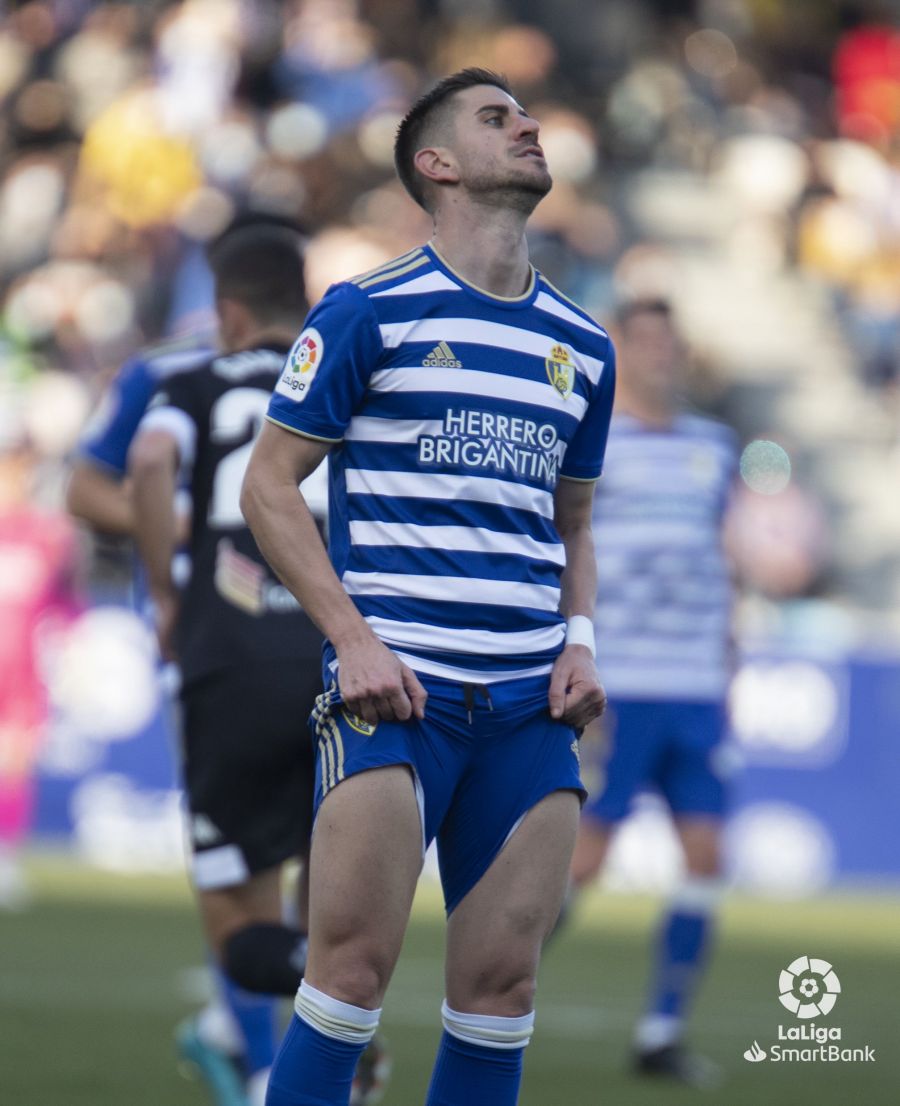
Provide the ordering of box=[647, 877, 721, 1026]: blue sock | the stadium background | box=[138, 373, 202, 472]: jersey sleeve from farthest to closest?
the stadium background, box=[647, 877, 721, 1026]: blue sock, box=[138, 373, 202, 472]: jersey sleeve

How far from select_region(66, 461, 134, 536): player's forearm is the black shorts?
2.80ft

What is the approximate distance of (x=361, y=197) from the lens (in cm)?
1895

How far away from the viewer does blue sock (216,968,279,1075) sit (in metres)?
5.92

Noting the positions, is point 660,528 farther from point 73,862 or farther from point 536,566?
point 73,862

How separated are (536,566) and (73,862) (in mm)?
10466

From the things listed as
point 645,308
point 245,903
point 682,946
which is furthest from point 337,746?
point 645,308

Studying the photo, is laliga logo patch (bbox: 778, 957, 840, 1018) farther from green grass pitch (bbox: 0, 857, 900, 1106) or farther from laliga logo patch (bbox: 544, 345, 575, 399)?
laliga logo patch (bbox: 544, 345, 575, 399)

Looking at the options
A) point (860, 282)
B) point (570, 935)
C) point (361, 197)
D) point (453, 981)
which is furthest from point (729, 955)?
point (860, 282)

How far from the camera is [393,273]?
4.51 meters

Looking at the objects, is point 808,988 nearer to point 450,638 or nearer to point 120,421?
point 120,421

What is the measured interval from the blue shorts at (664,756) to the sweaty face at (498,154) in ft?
13.1

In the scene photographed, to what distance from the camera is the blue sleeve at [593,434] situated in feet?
15.7

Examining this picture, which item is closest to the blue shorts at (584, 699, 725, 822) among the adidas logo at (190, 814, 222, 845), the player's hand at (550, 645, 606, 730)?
the adidas logo at (190, 814, 222, 845)

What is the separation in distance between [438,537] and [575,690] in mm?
442
